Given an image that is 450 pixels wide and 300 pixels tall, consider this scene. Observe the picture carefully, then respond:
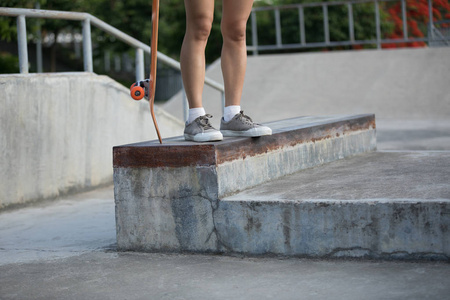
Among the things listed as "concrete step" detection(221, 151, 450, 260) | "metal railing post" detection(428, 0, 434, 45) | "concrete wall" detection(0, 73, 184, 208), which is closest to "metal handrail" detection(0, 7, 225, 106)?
"concrete wall" detection(0, 73, 184, 208)

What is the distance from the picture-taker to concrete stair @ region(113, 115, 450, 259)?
2.97 meters

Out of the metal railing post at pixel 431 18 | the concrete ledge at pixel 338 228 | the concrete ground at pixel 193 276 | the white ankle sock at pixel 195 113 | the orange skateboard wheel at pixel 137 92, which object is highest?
the metal railing post at pixel 431 18

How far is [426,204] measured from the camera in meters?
2.91

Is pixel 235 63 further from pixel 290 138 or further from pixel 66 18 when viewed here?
pixel 66 18

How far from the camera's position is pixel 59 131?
5.50 metres

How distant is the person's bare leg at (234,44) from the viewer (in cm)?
366

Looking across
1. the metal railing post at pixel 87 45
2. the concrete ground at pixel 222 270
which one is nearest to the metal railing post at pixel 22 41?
A: the metal railing post at pixel 87 45

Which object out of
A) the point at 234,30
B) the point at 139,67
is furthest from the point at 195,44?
the point at 139,67

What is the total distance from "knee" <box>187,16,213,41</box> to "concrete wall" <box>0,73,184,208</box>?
2039 millimetres

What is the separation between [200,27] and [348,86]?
344 inches

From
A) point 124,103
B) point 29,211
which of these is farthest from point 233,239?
point 124,103

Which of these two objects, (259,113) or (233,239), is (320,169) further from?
(259,113)

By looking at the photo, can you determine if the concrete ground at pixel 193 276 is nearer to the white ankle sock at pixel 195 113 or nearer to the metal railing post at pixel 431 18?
the white ankle sock at pixel 195 113

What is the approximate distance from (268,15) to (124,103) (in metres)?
20.8
